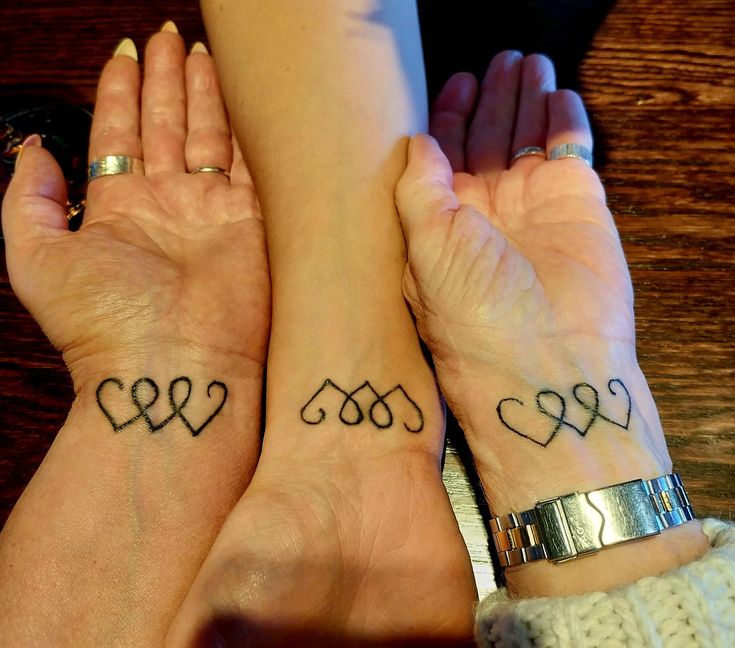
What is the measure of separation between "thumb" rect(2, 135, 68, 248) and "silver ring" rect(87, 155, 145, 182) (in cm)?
6

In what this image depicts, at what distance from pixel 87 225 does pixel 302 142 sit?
407 mm

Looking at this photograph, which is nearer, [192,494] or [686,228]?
[192,494]

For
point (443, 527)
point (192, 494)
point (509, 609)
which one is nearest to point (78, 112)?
point (192, 494)

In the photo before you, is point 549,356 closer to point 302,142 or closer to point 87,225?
point 302,142

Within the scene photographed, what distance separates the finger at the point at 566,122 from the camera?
1.03m

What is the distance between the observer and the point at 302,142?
98 centimetres

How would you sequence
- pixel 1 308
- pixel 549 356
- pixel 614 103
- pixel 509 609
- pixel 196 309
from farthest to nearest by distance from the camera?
pixel 614 103, pixel 1 308, pixel 196 309, pixel 549 356, pixel 509 609

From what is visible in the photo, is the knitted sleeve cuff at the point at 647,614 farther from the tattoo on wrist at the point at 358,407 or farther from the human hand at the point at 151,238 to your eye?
the human hand at the point at 151,238

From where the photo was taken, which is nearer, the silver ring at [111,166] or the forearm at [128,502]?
the forearm at [128,502]

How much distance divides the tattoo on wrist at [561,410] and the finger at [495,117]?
50 cm

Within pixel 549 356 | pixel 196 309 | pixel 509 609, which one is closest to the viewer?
pixel 509 609

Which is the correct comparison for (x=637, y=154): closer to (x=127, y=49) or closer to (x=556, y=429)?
(x=556, y=429)

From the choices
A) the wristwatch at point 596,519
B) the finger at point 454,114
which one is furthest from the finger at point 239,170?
the wristwatch at point 596,519

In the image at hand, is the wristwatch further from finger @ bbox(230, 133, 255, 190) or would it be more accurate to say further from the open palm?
finger @ bbox(230, 133, 255, 190)
